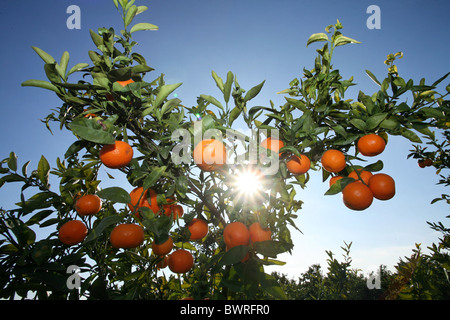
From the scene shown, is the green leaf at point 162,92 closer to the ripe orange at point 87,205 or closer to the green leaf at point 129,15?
the green leaf at point 129,15

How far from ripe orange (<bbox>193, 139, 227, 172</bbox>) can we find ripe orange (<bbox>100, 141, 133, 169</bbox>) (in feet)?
1.06

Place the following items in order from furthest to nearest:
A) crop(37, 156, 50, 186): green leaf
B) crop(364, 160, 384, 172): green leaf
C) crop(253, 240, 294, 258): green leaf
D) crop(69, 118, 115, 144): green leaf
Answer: crop(37, 156, 50, 186): green leaf
crop(364, 160, 384, 172): green leaf
crop(253, 240, 294, 258): green leaf
crop(69, 118, 115, 144): green leaf

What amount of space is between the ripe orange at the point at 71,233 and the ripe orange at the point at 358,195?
1.47 m

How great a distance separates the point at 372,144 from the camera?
115 cm

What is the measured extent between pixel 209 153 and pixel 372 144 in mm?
755

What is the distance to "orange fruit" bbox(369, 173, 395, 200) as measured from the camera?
1.19 m

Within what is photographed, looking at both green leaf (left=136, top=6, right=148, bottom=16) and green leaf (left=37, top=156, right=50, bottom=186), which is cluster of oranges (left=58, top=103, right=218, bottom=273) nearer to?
green leaf (left=37, top=156, right=50, bottom=186)

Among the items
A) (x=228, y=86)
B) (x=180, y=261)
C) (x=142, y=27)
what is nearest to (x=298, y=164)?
(x=228, y=86)

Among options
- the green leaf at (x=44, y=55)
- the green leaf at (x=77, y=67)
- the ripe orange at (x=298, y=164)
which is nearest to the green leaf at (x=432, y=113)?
the ripe orange at (x=298, y=164)

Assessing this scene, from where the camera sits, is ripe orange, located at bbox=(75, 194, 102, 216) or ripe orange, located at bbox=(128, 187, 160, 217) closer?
ripe orange, located at bbox=(128, 187, 160, 217)

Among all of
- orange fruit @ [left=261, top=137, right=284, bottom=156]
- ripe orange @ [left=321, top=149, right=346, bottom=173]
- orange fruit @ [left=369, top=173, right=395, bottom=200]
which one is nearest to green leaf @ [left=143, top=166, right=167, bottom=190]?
orange fruit @ [left=261, top=137, right=284, bottom=156]
